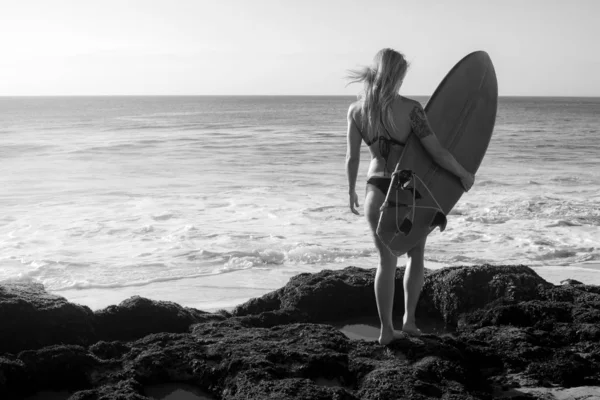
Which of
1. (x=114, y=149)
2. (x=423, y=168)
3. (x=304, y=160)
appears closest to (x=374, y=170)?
(x=423, y=168)

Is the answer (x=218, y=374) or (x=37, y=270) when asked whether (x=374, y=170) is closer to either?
(x=218, y=374)

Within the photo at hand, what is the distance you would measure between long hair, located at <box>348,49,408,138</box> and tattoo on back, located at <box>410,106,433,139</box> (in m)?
0.12

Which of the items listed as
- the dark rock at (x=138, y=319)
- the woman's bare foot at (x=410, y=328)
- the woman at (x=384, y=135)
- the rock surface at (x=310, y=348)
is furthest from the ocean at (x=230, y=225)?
the woman at (x=384, y=135)

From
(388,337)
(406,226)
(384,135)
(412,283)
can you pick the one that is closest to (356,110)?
(384,135)

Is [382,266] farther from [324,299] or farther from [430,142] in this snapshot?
[324,299]

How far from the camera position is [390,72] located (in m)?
3.50

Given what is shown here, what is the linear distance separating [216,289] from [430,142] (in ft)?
10.8

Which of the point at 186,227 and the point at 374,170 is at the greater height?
the point at 374,170

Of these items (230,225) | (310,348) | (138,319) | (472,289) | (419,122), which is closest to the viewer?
(310,348)

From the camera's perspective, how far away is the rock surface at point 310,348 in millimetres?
3145

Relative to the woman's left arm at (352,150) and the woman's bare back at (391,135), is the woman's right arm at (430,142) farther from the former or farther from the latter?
the woman's left arm at (352,150)

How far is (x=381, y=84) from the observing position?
3.54 m

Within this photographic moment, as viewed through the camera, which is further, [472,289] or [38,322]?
[472,289]

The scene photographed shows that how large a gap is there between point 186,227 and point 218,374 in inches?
242
